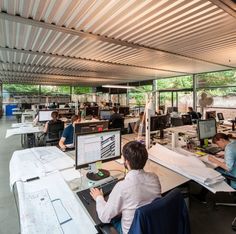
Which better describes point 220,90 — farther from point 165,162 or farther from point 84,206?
point 84,206

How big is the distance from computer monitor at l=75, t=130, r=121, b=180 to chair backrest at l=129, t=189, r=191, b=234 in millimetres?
858

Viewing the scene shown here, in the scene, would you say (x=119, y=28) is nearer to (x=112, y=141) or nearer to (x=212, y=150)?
(x=112, y=141)

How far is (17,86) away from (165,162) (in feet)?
54.7

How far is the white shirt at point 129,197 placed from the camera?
112 centimetres

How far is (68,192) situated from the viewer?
1.51m

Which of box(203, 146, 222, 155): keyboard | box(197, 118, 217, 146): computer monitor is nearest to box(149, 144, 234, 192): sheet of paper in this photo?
box(203, 146, 222, 155): keyboard

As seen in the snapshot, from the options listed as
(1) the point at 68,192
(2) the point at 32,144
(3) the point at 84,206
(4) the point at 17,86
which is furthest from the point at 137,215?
(4) the point at 17,86

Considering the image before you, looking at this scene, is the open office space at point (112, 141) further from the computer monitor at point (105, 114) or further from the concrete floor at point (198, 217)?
the computer monitor at point (105, 114)

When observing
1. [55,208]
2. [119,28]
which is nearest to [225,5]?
[119,28]

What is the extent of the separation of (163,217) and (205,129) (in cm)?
237

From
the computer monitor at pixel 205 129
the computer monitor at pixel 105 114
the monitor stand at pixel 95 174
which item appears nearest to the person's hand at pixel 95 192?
the monitor stand at pixel 95 174

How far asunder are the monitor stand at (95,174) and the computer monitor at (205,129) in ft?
5.88

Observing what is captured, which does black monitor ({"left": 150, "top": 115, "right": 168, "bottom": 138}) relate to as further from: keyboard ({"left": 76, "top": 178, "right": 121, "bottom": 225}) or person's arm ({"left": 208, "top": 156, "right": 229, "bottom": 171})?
keyboard ({"left": 76, "top": 178, "right": 121, "bottom": 225})

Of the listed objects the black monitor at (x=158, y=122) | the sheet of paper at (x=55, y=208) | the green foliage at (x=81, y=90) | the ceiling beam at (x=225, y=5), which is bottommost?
the sheet of paper at (x=55, y=208)
